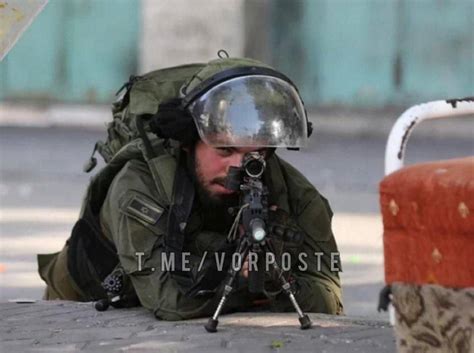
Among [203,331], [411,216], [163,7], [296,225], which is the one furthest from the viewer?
[163,7]

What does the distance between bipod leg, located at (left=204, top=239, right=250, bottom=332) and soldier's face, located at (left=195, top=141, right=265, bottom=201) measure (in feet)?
0.77

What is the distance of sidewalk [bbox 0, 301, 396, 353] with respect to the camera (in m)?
4.27

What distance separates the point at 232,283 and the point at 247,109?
54 centimetres

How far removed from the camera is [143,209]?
4.73 m

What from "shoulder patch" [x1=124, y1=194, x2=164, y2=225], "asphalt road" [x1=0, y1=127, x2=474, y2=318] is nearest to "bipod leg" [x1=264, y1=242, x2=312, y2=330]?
"shoulder patch" [x1=124, y1=194, x2=164, y2=225]

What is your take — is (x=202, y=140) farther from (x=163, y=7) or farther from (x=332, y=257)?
(x=163, y=7)

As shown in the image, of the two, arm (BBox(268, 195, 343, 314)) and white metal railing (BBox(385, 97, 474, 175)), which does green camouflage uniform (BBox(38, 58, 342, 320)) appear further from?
white metal railing (BBox(385, 97, 474, 175))

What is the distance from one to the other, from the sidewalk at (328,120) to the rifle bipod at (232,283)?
36.2 feet

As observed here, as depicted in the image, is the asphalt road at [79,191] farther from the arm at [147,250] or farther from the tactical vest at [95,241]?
the arm at [147,250]

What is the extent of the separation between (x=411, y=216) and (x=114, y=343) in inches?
49.0

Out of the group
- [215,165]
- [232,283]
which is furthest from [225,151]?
[232,283]

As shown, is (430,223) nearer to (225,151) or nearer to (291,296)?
(291,296)

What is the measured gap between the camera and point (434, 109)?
13.5 feet

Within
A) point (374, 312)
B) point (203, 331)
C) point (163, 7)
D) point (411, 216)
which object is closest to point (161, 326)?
point (203, 331)
